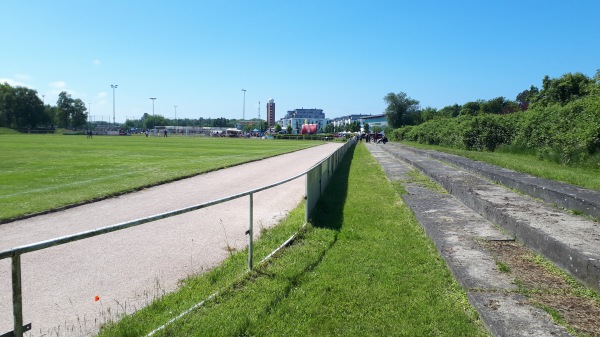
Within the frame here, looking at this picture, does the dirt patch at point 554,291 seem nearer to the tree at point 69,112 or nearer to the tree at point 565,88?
the tree at point 565,88

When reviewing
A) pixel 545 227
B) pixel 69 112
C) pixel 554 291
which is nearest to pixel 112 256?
pixel 554 291

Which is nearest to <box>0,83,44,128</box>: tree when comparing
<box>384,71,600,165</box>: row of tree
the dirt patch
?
<box>384,71,600,165</box>: row of tree

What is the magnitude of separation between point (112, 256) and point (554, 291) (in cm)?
490

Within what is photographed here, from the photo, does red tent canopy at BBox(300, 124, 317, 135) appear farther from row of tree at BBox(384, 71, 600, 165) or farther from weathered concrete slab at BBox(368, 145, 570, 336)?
weathered concrete slab at BBox(368, 145, 570, 336)

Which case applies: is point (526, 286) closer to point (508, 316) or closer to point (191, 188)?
point (508, 316)

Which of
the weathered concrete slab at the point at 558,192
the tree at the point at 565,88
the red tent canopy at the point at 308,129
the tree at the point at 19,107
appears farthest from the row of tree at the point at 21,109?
the weathered concrete slab at the point at 558,192

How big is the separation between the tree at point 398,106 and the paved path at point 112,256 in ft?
324

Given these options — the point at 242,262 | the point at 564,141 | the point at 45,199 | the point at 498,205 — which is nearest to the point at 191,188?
the point at 45,199

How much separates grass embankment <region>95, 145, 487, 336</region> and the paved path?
1.49 feet

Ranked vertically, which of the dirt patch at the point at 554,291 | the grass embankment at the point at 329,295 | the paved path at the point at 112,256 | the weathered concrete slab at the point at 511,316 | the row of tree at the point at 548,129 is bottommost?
the paved path at the point at 112,256

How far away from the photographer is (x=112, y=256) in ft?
17.3

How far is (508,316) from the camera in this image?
131 inches

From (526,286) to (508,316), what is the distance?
0.80 m

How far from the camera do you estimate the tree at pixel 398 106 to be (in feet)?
345
